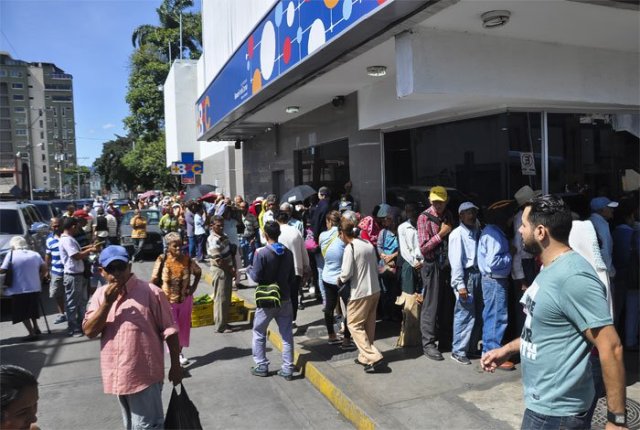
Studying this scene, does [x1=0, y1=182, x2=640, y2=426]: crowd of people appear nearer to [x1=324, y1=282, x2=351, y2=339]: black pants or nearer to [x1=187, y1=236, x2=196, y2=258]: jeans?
[x1=324, y1=282, x2=351, y2=339]: black pants

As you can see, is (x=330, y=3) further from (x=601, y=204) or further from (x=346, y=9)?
(x=601, y=204)

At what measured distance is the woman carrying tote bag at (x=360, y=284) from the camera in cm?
528

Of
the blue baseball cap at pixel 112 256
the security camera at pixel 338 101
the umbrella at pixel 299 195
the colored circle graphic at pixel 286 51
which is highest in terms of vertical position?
the colored circle graphic at pixel 286 51

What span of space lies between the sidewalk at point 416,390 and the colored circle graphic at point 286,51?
4207mm

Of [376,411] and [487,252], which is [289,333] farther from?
[487,252]

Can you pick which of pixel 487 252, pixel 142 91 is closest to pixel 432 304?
pixel 487 252

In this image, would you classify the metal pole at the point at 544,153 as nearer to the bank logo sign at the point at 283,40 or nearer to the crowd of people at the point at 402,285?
the crowd of people at the point at 402,285

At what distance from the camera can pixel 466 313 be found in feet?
17.7

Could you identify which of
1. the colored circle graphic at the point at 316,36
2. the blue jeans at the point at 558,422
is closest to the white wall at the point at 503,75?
the colored circle graphic at the point at 316,36

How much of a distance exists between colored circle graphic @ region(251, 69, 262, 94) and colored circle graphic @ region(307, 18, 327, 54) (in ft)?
7.86

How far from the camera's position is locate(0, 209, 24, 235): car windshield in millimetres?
10133

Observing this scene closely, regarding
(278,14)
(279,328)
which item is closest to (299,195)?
(278,14)

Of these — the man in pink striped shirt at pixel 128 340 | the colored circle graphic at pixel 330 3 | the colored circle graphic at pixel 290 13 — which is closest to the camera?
the man in pink striped shirt at pixel 128 340

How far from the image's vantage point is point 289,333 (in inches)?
214
